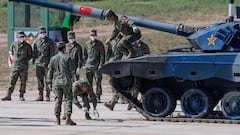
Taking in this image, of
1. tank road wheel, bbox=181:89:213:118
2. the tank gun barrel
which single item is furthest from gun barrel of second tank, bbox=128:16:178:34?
tank road wheel, bbox=181:89:213:118

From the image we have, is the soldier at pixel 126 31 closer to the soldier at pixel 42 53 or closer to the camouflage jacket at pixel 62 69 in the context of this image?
the camouflage jacket at pixel 62 69

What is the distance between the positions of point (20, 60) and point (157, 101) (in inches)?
251

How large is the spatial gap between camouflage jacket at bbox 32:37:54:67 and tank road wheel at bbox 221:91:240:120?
747cm

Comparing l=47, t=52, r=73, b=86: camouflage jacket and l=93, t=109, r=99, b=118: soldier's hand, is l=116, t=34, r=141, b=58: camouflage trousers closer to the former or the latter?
l=93, t=109, r=99, b=118: soldier's hand

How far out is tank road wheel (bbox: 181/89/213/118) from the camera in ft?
79.9

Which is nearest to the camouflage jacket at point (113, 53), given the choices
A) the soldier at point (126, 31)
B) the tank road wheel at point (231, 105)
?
the soldier at point (126, 31)

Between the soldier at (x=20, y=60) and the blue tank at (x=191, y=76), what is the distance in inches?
203

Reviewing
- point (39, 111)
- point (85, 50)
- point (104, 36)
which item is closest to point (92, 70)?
point (85, 50)

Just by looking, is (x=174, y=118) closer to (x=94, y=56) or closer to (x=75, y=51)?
(x=75, y=51)

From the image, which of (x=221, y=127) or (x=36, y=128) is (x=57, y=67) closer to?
(x=36, y=128)

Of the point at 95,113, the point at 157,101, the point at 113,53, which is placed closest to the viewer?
the point at 95,113

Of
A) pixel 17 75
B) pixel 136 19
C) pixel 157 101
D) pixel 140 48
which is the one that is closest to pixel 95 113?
pixel 157 101

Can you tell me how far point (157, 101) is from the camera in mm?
25125

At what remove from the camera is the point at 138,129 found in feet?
73.8
